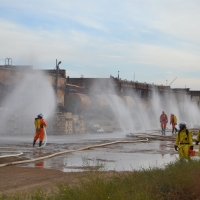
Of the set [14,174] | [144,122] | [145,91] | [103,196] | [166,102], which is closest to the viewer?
[103,196]

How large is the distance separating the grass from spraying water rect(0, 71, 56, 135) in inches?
897

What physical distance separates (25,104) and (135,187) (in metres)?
26.6

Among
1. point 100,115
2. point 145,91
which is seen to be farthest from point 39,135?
point 145,91

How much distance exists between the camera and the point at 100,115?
154ft

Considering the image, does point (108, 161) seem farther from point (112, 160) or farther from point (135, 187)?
point (135, 187)

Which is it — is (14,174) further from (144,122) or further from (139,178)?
(144,122)

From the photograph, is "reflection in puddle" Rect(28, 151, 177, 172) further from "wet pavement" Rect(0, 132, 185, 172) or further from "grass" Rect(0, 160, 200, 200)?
"grass" Rect(0, 160, 200, 200)

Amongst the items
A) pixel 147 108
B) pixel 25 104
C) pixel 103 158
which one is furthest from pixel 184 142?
pixel 147 108

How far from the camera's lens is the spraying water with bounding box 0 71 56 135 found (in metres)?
34.0

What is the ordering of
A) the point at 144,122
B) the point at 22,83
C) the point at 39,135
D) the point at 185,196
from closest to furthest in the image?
1. the point at 185,196
2. the point at 39,135
3. the point at 22,83
4. the point at 144,122

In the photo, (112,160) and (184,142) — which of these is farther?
(112,160)

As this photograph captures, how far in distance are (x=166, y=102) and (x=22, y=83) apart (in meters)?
37.0

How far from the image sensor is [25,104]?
116 ft

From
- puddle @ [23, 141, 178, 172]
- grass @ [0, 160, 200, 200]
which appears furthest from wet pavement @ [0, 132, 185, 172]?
grass @ [0, 160, 200, 200]
